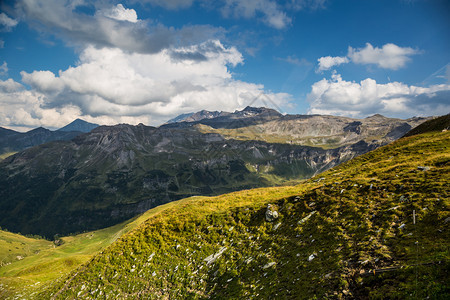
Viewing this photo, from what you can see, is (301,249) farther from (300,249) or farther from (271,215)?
(271,215)

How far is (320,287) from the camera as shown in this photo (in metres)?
13.5

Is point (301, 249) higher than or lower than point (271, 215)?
lower

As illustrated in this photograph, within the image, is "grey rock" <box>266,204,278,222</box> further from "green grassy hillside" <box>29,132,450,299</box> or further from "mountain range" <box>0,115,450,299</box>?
"green grassy hillside" <box>29,132,450,299</box>

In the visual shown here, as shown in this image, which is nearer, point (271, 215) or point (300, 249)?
point (300, 249)

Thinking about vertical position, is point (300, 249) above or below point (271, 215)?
below

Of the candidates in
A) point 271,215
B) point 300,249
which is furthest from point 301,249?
point 271,215

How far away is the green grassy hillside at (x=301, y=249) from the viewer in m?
12.3

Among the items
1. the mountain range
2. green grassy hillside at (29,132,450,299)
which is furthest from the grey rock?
green grassy hillside at (29,132,450,299)

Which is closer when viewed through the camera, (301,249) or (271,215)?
(301,249)

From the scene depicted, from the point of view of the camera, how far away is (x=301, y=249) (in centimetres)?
1816

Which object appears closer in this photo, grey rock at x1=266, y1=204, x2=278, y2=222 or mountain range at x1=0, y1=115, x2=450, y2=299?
mountain range at x1=0, y1=115, x2=450, y2=299

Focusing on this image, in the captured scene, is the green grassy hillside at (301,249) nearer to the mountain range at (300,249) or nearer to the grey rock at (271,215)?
the mountain range at (300,249)

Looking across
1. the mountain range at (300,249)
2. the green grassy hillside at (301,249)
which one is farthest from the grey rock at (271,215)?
the green grassy hillside at (301,249)

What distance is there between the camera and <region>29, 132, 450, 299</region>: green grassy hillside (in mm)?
12312
